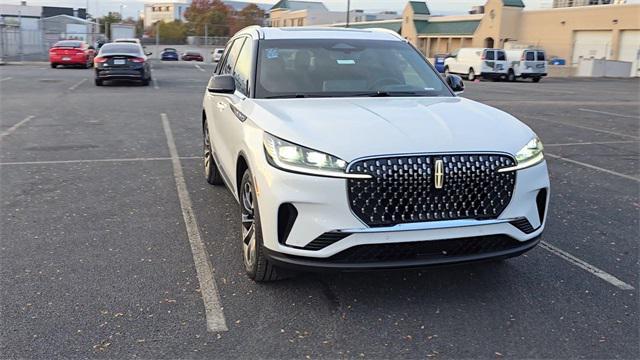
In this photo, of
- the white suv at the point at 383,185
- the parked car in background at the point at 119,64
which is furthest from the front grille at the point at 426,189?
the parked car in background at the point at 119,64

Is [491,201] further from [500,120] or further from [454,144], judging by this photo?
[500,120]

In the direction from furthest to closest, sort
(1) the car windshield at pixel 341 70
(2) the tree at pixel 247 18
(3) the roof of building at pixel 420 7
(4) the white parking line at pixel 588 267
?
(2) the tree at pixel 247 18 → (3) the roof of building at pixel 420 7 → (1) the car windshield at pixel 341 70 → (4) the white parking line at pixel 588 267

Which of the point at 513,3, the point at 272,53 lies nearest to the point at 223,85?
the point at 272,53

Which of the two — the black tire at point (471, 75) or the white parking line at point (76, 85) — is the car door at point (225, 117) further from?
the black tire at point (471, 75)

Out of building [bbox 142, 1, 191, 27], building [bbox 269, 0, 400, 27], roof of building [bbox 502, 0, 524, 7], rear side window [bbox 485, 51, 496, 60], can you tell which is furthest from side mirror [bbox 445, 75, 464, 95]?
building [bbox 142, 1, 191, 27]

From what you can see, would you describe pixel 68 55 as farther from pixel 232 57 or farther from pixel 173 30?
pixel 173 30

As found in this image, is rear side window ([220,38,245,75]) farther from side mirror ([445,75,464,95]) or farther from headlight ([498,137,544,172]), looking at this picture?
headlight ([498,137,544,172])

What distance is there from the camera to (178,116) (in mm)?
13750

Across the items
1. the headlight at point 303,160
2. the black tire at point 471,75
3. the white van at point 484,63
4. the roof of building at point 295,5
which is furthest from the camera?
the roof of building at point 295,5

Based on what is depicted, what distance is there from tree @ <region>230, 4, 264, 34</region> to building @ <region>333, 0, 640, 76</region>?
4499 centimetres

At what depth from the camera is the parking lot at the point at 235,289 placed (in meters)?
3.52

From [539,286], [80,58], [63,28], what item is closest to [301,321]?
[539,286]

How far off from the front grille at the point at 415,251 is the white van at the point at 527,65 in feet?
113

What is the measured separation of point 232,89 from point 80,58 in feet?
94.0
